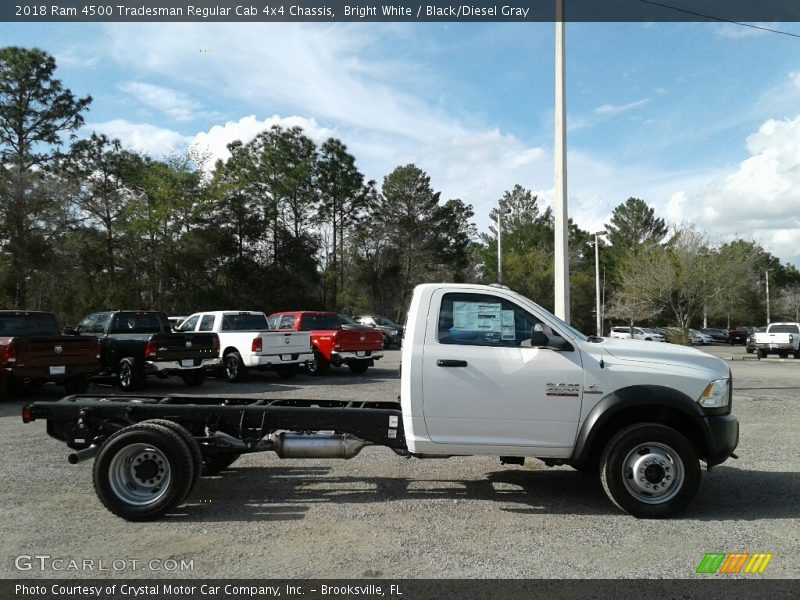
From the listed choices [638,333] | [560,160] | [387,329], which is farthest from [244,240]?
[560,160]

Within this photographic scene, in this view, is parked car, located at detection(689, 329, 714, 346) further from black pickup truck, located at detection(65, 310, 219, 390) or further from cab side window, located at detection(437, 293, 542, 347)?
cab side window, located at detection(437, 293, 542, 347)

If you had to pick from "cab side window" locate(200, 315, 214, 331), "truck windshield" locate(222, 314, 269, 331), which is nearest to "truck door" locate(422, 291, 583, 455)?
"truck windshield" locate(222, 314, 269, 331)

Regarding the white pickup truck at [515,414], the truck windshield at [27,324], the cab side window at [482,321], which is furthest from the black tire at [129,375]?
the cab side window at [482,321]

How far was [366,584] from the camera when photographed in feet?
13.3

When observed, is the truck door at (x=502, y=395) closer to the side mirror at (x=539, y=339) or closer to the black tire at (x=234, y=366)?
the side mirror at (x=539, y=339)

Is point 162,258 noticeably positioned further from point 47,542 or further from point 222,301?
point 47,542

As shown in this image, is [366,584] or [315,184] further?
[315,184]

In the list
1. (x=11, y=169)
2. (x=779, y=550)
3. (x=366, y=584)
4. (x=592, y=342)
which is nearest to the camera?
(x=366, y=584)

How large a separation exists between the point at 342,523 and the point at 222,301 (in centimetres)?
4060

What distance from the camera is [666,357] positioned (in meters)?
5.62

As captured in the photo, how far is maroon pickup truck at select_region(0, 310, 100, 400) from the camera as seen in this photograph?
39.2 ft

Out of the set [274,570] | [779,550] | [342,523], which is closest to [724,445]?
[779,550]

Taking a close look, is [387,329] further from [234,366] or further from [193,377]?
[193,377]

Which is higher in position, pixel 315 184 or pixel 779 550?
pixel 315 184
